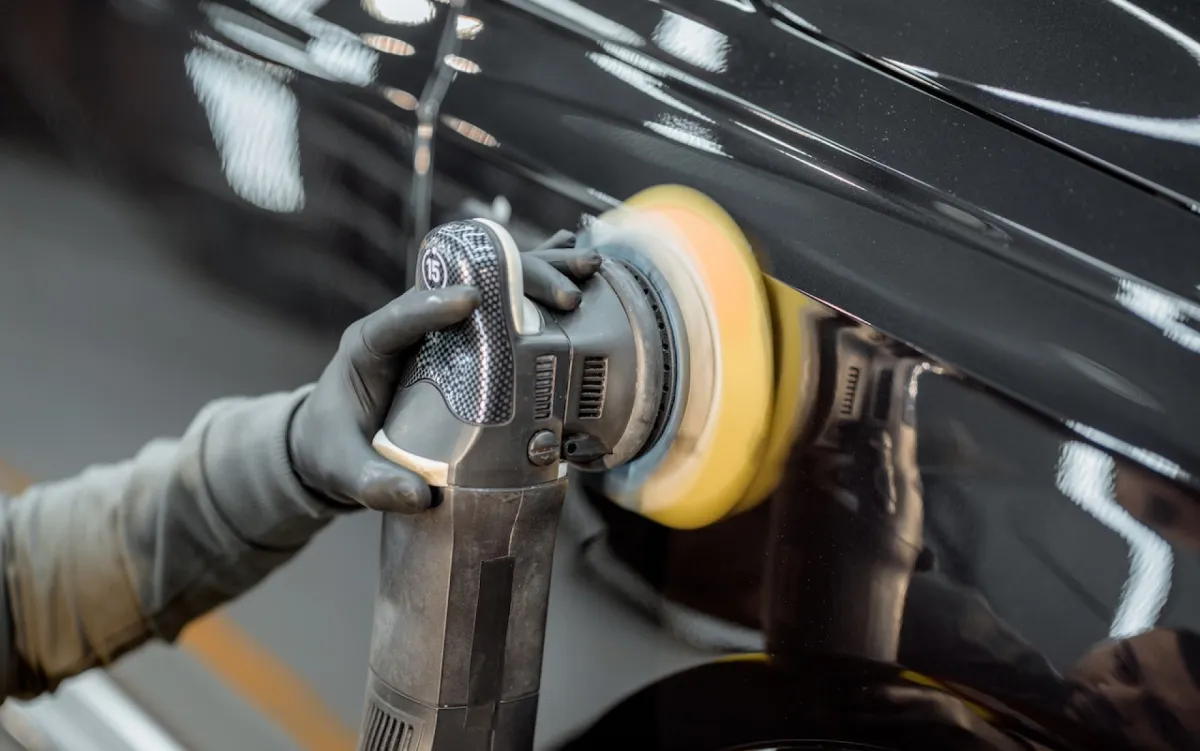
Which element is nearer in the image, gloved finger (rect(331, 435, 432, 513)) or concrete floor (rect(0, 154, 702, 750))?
gloved finger (rect(331, 435, 432, 513))

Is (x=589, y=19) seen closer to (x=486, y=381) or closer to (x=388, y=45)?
(x=388, y=45)

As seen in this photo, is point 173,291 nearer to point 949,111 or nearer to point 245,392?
point 245,392

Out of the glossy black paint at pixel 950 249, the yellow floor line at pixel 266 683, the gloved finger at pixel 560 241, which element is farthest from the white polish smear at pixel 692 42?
the yellow floor line at pixel 266 683

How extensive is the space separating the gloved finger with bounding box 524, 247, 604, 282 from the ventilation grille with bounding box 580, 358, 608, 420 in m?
0.06

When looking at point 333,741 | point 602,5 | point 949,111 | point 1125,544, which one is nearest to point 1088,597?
point 1125,544

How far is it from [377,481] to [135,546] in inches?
18.8

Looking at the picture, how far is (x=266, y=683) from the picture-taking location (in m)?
1.25

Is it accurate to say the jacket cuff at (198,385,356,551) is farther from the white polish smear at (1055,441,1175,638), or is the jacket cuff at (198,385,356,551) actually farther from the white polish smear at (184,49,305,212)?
the white polish smear at (1055,441,1175,638)

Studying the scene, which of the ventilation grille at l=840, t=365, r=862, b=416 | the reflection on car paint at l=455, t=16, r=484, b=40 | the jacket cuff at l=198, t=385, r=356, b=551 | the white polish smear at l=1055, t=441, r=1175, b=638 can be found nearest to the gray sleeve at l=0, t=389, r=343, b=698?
the jacket cuff at l=198, t=385, r=356, b=551

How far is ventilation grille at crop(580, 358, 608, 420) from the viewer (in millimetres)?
719

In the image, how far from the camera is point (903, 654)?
662mm

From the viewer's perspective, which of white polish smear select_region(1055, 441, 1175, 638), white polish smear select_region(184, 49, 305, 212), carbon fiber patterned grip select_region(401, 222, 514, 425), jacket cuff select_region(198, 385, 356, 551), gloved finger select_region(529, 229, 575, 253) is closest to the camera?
white polish smear select_region(1055, 441, 1175, 638)

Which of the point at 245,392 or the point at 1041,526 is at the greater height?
the point at 1041,526

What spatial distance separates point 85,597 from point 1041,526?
0.90 metres
